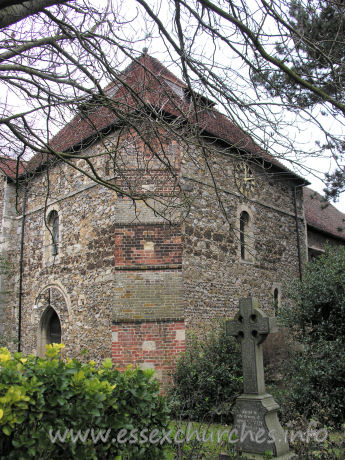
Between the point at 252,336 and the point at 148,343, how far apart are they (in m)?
4.49

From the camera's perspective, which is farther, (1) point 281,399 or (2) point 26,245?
(2) point 26,245

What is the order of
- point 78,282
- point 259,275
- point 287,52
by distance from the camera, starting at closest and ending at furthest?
point 287,52 < point 78,282 < point 259,275

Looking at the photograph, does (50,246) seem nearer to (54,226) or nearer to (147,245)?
(54,226)

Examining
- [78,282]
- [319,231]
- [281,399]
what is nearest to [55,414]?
[281,399]

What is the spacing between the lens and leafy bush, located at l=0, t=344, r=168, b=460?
3.00m

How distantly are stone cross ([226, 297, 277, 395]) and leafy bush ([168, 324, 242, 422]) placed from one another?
7.95 ft

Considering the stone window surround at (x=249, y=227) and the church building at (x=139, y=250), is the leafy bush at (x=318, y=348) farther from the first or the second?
the stone window surround at (x=249, y=227)

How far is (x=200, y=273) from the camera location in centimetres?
1127

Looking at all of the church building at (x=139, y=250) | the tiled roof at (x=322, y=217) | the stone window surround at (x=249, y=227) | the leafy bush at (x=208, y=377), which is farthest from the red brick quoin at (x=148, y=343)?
the tiled roof at (x=322, y=217)

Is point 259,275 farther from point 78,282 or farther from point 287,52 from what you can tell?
point 287,52

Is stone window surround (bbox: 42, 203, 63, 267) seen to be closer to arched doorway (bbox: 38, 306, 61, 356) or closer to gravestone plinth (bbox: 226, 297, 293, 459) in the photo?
arched doorway (bbox: 38, 306, 61, 356)

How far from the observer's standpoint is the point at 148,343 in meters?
10.3

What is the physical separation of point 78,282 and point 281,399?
21.4 feet

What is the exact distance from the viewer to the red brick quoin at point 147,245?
10750mm
